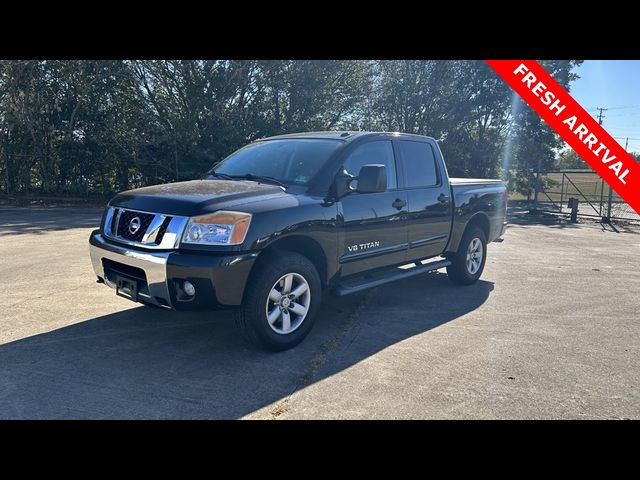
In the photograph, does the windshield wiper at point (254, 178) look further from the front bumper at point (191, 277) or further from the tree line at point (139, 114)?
the tree line at point (139, 114)

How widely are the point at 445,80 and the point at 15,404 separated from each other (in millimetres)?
23540

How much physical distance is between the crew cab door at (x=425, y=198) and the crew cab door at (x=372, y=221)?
187mm

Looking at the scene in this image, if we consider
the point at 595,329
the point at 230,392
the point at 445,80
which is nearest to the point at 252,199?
the point at 230,392

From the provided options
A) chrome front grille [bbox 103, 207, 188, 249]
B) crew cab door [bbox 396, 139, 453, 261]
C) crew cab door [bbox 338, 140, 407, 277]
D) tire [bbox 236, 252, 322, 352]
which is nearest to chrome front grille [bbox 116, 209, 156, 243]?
chrome front grille [bbox 103, 207, 188, 249]

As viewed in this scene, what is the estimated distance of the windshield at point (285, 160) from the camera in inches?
181

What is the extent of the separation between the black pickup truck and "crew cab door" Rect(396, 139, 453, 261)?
0.6 inches

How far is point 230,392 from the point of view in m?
3.25

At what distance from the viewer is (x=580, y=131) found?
30.3 ft

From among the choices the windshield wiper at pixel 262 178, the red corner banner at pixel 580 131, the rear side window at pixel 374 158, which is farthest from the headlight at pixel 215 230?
the red corner banner at pixel 580 131

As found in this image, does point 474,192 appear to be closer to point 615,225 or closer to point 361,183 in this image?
point 361,183

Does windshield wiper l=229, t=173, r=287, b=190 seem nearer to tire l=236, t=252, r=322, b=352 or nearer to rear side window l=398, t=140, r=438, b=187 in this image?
tire l=236, t=252, r=322, b=352

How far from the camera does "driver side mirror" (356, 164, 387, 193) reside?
173 inches

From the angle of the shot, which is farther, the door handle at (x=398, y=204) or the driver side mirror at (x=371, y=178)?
the door handle at (x=398, y=204)

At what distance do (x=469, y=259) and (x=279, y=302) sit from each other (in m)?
3.61
